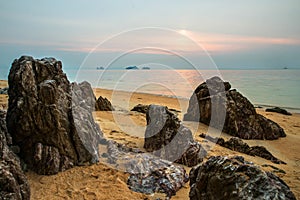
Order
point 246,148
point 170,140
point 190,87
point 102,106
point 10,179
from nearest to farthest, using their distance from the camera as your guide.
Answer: point 10,179 < point 170,140 < point 246,148 < point 102,106 < point 190,87

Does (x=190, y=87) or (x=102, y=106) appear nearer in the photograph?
(x=102, y=106)

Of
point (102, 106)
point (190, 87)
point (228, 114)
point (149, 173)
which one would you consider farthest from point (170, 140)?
point (190, 87)

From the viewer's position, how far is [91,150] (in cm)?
609

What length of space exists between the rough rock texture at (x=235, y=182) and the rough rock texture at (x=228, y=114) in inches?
309

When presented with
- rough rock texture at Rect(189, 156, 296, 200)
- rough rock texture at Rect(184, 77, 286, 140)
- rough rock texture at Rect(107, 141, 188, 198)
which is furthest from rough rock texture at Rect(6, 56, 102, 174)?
rough rock texture at Rect(184, 77, 286, 140)

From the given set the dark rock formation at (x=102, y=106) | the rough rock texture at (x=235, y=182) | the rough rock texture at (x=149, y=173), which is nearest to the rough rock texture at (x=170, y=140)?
the rough rock texture at (x=149, y=173)

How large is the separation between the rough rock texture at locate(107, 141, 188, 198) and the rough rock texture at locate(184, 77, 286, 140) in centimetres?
625

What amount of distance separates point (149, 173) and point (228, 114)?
707 centimetres

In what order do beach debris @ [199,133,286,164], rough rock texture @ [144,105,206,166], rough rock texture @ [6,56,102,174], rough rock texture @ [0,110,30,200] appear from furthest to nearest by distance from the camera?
beach debris @ [199,133,286,164] → rough rock texture @ [144,105,206,166] → rough rock texture @ [6,56,102,174] → rough rock texture @ [0,110,30,200]

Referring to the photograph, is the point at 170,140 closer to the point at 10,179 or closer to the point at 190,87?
the point at 10,179

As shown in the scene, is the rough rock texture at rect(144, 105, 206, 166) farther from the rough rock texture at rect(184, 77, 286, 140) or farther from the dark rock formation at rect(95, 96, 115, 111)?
the dark rock formation at rect(95, 96, 115, 111)

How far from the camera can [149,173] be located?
5535 millimetres

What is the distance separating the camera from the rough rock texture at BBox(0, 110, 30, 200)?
3.87 metres

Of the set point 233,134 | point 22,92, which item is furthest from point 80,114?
point 233,134
